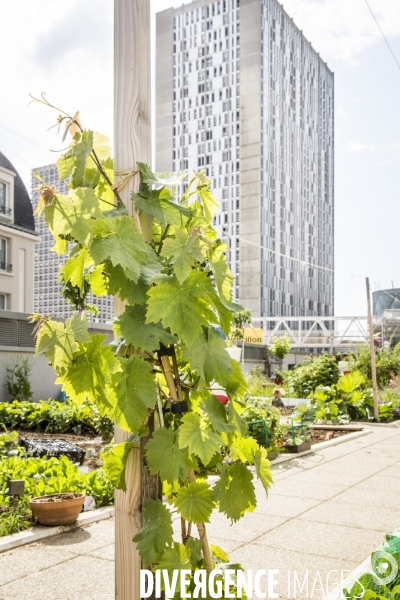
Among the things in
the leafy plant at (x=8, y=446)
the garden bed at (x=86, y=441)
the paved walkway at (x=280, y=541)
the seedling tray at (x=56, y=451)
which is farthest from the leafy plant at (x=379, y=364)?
the seedling tray at (x=56, y=451)

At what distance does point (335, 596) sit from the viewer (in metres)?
4.00

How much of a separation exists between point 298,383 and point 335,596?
53.8 ft

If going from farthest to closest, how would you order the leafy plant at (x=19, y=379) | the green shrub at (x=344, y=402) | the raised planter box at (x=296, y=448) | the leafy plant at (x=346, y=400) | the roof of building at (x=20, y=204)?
the roof of building at (x=20, y=204)
the leafy plant at (x=346, y=400)
the leafy plant at (x=19, y=379)
the green shrub at (x=344, y=402)
the raised planter box at (x=296, y=448)

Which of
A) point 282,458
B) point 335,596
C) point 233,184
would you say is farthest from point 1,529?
point 233,184

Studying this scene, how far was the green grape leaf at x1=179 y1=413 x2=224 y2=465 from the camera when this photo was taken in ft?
7.23

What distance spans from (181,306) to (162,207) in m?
0.45

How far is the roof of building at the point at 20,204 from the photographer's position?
37.1 metres

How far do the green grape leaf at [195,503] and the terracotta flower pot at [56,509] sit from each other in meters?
3.68

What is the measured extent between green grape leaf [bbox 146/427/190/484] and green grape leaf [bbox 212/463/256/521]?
25 centimetres

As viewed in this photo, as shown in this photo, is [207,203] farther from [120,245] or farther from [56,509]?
[56,509]

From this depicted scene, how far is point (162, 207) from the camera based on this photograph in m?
2.42

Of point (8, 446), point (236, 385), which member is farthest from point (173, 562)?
point (8, 446)

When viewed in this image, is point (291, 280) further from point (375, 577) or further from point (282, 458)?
point (375, 577)

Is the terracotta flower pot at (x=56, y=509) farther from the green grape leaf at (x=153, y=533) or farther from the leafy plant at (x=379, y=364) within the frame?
the leafy plant at (x=379, y=364)
